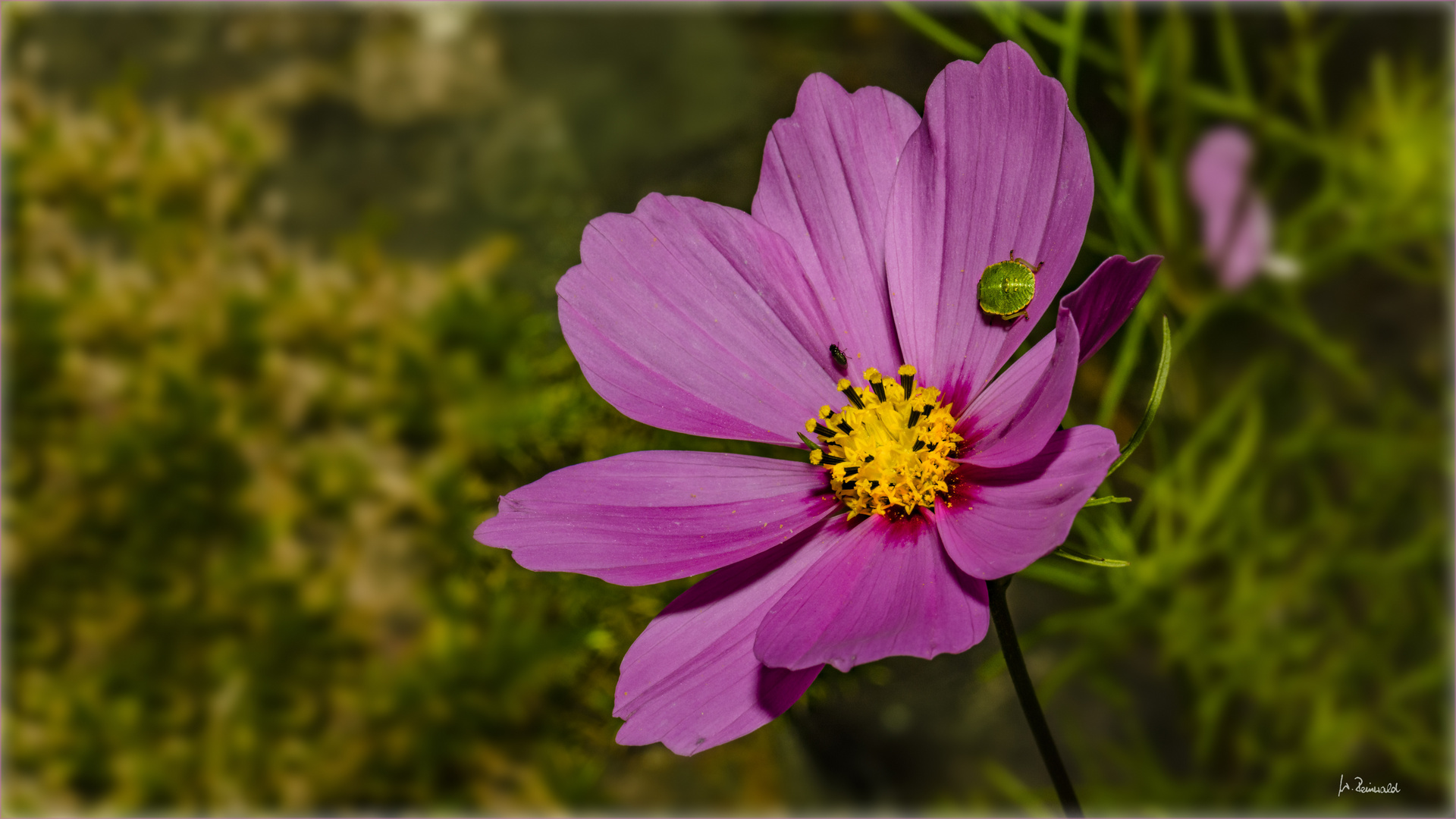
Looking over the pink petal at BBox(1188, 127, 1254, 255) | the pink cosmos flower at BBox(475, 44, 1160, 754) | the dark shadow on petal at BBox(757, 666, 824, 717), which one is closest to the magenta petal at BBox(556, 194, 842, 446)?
the pink cosmos flower at BBox(475, 44, 1160, 754)

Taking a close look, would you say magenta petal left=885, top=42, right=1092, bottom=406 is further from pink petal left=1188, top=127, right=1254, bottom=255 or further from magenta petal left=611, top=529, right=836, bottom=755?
pink petal left=1188, top=127, right=1254, bottom=255

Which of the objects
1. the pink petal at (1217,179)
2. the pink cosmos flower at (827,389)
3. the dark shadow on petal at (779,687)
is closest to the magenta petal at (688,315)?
the pink cosmos flower at (827,389)

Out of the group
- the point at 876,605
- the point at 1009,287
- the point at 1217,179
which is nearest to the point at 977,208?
the point at 1009,287

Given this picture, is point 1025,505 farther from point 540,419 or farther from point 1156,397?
point 540,419

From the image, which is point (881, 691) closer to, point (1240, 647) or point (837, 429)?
point (1240, 647)

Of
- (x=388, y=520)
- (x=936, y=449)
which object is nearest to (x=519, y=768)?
(x=388, y=520)
